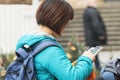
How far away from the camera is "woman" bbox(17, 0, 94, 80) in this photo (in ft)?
11.9

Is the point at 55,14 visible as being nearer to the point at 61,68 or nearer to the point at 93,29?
the point at 61,68

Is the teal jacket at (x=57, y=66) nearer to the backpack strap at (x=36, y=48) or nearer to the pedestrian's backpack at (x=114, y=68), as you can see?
the backpack strap at (x=36, y=48)

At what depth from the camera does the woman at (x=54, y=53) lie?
363cm

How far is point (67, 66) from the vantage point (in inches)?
143

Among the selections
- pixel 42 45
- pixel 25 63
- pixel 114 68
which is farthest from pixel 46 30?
pixel 114 68

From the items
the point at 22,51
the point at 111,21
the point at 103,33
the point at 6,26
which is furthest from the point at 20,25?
the point at 111,21

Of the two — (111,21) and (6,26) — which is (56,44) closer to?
(6,26)

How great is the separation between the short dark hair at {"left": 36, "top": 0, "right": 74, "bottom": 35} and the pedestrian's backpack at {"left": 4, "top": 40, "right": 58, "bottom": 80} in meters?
0.12

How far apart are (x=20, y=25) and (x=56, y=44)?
5.45 meters

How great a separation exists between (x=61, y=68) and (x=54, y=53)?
11 cm

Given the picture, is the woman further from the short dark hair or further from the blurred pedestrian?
the blurred pedestrian

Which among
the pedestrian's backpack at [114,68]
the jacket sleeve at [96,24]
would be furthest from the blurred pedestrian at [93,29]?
the pedestrian's backpack at [114,68]

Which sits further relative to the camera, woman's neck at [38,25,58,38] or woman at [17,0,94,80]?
woman's neck at [38,25,58,38]

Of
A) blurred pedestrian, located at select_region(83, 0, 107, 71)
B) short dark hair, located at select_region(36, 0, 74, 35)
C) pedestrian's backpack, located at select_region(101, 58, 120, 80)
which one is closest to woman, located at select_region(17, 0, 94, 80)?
short dark hair, located at select_region(36, 0, 74, 35)
